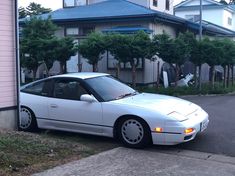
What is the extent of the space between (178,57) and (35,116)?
948 cm

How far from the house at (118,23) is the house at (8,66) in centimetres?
1068

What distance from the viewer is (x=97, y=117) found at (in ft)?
25.1

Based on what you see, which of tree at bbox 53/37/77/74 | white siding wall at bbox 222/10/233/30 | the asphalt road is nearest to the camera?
the asphalt road

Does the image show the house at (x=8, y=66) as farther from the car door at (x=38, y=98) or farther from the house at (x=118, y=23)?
the house at (x=118, y=23)

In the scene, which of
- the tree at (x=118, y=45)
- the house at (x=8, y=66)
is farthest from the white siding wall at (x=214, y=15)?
the house at (x=8, y=66)

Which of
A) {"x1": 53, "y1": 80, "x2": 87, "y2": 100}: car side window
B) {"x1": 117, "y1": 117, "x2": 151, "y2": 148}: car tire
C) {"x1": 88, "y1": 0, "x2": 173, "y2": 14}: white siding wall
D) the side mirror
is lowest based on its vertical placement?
{"x1": 117, "y1": 117, "x2": 151, "y2": 148}: car tire

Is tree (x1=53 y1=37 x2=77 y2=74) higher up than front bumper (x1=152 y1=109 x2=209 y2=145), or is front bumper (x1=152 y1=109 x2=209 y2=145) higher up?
tree (x1=53 y1=37 x2=77 y2=74)

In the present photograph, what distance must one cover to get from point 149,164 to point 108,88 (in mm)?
2284

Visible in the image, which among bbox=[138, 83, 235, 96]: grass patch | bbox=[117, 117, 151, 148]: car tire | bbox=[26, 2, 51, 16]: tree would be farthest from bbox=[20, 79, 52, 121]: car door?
bbox=[26, 2, 51, 16]: tree

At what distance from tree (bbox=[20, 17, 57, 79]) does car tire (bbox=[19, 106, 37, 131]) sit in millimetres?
8746

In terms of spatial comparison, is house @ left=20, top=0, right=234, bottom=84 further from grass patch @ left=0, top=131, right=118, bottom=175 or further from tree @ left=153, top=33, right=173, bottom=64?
grass patch @ left=0, top=131, right=118, bottom=175

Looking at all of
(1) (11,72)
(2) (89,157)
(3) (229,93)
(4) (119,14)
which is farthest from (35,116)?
(4) (119,14)

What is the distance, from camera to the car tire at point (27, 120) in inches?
337

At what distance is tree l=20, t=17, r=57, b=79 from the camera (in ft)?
56.3
